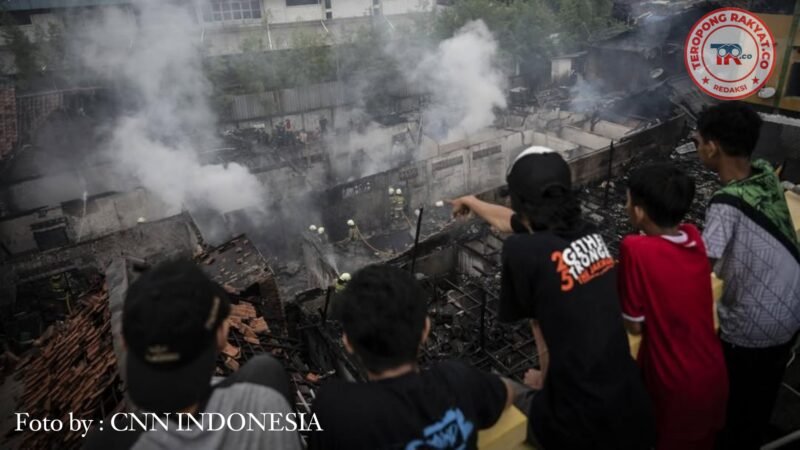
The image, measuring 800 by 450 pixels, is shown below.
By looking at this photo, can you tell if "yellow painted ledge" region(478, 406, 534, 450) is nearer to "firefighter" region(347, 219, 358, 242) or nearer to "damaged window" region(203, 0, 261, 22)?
"firefighter" region(347, 219, 358, 242)

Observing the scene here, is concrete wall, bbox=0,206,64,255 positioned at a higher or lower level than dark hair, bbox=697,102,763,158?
lower

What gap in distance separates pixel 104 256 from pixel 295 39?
20350 mm

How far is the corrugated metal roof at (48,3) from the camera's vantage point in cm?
2522

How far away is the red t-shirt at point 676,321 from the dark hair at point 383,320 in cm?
130

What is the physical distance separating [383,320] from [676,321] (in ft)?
5.41

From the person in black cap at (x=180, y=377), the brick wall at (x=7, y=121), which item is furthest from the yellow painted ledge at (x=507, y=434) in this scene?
the brick wall at (x=7, y=121)

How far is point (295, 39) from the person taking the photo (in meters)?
29.5

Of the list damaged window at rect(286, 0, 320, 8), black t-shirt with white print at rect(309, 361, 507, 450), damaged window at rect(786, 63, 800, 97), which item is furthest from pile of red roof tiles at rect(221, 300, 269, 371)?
damaged window at rect(286, 0, 320, 8)

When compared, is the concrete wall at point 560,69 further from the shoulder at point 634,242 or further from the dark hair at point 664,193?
the shoulder at point 634,242

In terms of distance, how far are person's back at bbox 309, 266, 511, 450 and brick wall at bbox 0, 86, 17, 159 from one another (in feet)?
74.5

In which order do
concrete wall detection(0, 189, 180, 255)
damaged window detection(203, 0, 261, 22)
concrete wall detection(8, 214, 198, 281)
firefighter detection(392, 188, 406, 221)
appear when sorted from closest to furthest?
concrete wall detection(8, 214, 198, 281)
concrete wall detection(0, 189, 180, 255)
firefighter detection(392, 188, 406, 221)
damaged window detection(203, 0, 261, 22)

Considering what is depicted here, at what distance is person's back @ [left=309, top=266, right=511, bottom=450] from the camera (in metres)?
1.84

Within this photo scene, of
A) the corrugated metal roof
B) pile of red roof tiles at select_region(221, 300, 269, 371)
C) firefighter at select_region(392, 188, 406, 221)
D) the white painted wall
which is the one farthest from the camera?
the white painted wall

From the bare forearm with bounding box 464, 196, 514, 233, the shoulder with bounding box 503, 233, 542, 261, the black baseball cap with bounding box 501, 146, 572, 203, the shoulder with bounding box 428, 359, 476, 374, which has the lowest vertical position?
the shoulder with bounding box 428, 359, 476, 374
